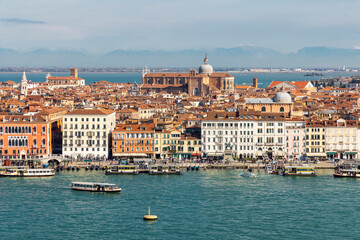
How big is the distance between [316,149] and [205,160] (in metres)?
7.46

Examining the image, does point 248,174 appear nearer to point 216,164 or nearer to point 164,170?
point 216,164

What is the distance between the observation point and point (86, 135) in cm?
4684

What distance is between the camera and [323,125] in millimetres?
47406

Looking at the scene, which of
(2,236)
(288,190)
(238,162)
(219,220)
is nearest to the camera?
(2,236)

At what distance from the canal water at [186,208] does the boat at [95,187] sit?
1.57 feet

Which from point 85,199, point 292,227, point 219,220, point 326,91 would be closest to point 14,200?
point 85,199

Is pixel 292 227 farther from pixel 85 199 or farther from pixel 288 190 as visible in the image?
pixel 85 199

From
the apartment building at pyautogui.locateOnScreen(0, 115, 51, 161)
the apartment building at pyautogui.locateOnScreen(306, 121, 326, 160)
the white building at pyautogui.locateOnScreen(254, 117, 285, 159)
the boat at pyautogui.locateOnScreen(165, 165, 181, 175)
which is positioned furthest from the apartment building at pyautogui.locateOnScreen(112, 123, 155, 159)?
the apartment building at pyautogui.locateOnScreen(306, 121, 326, 160)

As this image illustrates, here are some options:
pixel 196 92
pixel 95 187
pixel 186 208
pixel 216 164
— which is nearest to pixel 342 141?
pixel 216 164

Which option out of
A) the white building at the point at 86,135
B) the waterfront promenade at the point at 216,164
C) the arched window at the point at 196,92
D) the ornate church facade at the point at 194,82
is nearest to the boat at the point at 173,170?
the waterfront promenade at the point at 216,164

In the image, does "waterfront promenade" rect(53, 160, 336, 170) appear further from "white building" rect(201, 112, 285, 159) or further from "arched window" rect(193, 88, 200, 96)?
"arched window" rect(193, 88, 200, 96)

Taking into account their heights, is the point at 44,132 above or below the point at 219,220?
above

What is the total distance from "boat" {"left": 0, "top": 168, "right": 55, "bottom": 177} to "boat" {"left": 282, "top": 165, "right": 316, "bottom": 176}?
549 inches

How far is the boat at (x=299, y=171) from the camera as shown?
42719 mm
